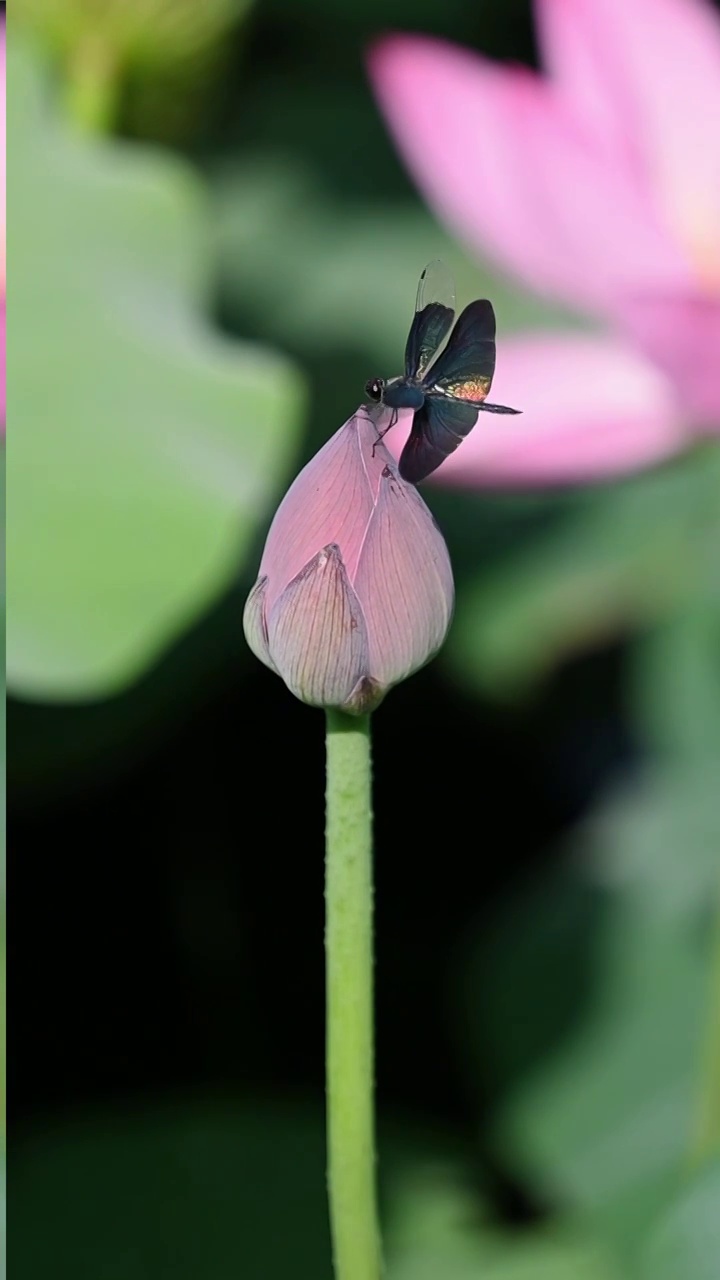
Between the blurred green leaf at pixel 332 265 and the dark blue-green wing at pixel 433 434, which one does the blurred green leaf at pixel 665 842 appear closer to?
the blurred green leaf at pixel 332 265

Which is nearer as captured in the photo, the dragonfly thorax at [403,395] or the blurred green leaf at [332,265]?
the dragonfly thorax at [403,395]

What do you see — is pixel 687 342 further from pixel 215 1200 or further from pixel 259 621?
pixel 215 1200

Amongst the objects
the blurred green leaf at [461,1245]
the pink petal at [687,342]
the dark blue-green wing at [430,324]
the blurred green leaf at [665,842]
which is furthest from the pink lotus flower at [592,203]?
the blurred green leaf at [665,842]

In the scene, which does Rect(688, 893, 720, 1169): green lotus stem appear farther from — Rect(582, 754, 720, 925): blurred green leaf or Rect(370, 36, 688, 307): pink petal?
Rect(582, 754, 720, 925): blurred green leaf

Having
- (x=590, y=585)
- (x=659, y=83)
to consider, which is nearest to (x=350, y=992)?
(x=659, y=83)

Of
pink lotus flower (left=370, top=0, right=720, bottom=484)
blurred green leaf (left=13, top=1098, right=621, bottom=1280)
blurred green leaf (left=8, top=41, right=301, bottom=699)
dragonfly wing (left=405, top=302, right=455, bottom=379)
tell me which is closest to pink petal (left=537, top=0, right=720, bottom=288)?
pink lotus flower (left=370, top=0, right=720, bottom=484)

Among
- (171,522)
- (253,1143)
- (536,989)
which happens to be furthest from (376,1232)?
(536,989)

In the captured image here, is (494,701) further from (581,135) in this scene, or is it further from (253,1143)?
(581,135)
